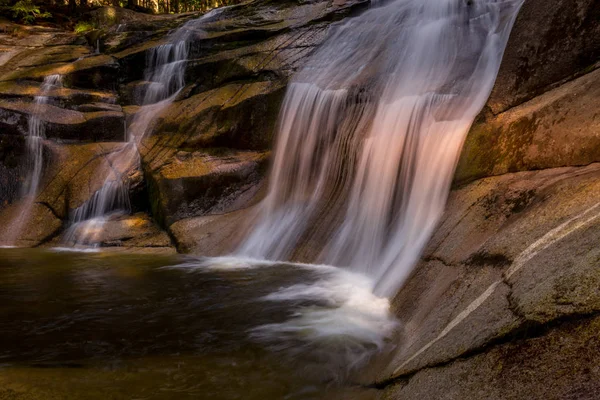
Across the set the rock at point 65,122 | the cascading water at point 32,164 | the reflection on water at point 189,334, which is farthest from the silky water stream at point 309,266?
the cascading water at point 32,164

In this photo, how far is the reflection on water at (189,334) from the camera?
2.70m

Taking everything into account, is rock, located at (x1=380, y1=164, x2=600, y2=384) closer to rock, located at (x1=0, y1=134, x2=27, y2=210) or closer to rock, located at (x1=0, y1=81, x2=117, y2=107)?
rock, located at (x1=0, y1=134, x2=27, y2=210)

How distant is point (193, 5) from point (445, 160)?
27.6 metres

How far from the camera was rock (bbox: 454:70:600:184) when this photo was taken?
143 inches

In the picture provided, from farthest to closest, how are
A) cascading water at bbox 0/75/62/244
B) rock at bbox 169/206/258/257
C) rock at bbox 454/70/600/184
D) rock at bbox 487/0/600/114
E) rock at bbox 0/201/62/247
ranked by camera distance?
cascading water at bbox 0/75/62/244, rock at bbox 0/201/62/247, rock at bbox 169/206/258/257, rock at bbox 487/0/600/114, rock at bbox 454/70/600/184

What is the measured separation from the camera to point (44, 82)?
11.9m

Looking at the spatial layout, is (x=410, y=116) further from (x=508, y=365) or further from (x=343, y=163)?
(x=508, y=365)

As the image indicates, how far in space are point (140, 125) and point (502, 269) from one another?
33.6ft

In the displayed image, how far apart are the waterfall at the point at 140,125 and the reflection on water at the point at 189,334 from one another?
126 inches

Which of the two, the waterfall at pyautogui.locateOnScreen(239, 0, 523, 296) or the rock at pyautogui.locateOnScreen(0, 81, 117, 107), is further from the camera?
the rock at pyautogui.locateOnScreen(0, 81, 117, 107)

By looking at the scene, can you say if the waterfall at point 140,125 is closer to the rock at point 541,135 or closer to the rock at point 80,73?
the rock at point 80,73

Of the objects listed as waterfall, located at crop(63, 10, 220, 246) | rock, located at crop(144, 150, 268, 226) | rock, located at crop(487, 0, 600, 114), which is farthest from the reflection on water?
waterfall, located at crop(63, 10, 220, 246)

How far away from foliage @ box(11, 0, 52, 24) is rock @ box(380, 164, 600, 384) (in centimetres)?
2018

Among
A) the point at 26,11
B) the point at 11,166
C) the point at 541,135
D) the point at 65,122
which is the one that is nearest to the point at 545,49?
the point at 541,135
